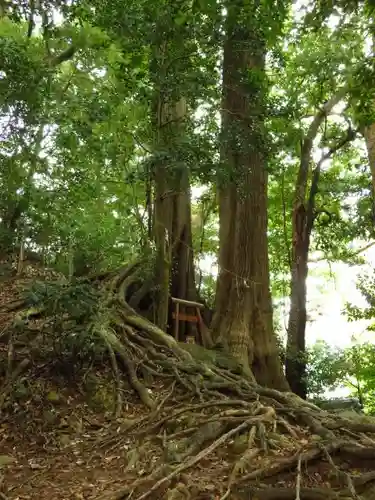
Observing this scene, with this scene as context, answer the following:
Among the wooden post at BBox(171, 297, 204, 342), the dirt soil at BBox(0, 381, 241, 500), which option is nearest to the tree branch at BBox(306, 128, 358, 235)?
the wooden post at BBox(171, 297, 204, 342)

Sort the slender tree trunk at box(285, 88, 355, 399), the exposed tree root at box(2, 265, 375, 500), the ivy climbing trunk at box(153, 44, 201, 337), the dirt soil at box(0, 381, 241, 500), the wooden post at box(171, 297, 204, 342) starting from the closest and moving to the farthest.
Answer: the exposed tree root at box(2, 265, 375, 500) < the dirt soil at box(0, 381, 241, 500) < the ivy climbing trunk at box(153, 44, 201, 337) < the wooden post at box(171, 297, 204, 342) < the slender tree trunk at box(285, 88, 355, 399)

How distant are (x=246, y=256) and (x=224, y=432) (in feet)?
14.6

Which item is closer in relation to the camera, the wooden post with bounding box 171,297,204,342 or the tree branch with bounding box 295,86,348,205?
the wooden post with bounding box 171,297,204,342

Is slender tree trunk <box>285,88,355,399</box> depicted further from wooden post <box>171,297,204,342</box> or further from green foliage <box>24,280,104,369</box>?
green foliage <box>24,280,104,369</box>

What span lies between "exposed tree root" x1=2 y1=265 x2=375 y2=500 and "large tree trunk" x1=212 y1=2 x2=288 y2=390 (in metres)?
1.24

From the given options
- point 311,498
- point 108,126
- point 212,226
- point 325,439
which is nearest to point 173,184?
point 108,126

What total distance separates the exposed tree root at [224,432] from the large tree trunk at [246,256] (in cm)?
124

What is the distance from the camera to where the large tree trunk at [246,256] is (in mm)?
6992

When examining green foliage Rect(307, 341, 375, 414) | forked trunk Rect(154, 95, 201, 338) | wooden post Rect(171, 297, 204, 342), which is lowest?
green foliage Rect(307, 341, 375, 414)


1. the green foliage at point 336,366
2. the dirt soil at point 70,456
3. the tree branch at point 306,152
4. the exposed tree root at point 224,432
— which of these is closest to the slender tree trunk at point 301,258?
the tree branch at point 306,152

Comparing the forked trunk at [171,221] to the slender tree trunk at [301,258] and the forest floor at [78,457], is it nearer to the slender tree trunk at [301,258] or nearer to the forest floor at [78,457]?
the forest floor at [78,457]

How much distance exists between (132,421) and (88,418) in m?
0.52

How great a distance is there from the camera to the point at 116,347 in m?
6.10

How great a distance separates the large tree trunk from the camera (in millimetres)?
6992
